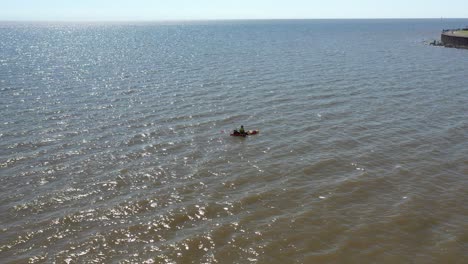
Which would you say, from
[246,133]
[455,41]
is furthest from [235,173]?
[455,41]

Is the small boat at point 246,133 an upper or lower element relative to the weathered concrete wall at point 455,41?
lower

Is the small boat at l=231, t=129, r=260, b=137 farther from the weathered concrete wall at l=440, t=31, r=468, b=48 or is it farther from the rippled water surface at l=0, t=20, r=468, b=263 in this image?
the weathered concrete wall at l=440, t=31, r=468, b=48

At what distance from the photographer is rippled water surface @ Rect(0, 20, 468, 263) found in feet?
66.6

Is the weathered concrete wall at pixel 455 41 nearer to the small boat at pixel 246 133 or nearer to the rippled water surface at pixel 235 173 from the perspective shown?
the rippled water surface at pixel 235 173

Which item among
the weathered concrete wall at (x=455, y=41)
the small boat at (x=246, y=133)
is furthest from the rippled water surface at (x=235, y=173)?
the weathered concrete wall at (x=455, y=41)

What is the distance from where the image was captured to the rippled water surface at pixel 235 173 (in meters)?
20.3

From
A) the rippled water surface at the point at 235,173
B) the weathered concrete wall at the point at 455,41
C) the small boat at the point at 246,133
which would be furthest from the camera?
the weathered concrete wall at the point at 455,41

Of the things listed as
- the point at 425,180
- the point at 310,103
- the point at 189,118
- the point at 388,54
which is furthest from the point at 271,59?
the point at 425,180

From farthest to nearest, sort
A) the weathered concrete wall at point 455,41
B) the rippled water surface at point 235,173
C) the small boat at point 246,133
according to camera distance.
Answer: the weathered concrete wall at point 455,41, the small boat at point 246,133, the rippled water surface at point 235,173

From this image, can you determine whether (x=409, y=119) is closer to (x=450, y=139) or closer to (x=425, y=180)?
(x=450, y=139)

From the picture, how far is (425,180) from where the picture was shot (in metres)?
27.1

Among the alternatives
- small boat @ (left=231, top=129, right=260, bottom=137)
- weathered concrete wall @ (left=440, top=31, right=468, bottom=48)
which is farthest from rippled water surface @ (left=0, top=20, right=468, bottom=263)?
weathered concrete wall @ (left=440, top=31, right=468, bottom=48)

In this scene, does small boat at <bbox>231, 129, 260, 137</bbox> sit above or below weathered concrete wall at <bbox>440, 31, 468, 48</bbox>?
below

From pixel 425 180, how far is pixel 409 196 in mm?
3040
